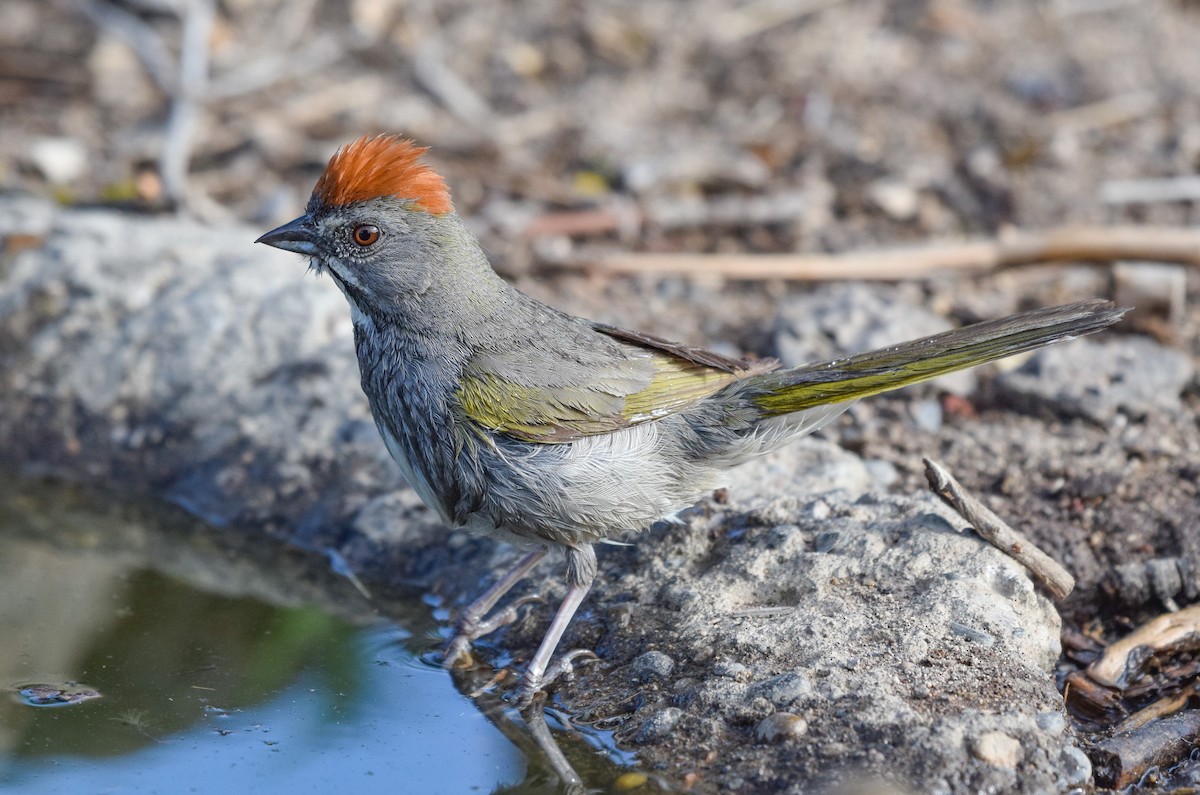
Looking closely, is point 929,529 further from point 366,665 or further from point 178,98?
point 178,98

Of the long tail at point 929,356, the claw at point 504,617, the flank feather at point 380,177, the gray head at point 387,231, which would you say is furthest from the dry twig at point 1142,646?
the flank feather at point 380,177

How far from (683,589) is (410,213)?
1662 millimetres

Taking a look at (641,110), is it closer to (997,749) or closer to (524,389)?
(524,389)

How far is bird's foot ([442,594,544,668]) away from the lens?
4.44 m

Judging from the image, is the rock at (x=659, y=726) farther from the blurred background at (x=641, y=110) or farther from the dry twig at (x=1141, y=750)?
the blurred background at (x=641, y=110)

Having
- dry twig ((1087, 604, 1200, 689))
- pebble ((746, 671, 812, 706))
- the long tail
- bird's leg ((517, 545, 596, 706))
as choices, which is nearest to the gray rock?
pebble ((746, 671, 812, 706))

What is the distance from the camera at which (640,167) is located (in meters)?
7.80

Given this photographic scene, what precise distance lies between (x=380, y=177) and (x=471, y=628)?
1.64 meters

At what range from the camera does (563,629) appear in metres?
4.33

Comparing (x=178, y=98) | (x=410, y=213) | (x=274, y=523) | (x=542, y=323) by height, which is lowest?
(x=274, y=523)

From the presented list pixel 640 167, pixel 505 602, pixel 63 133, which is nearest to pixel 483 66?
pixel 640 167

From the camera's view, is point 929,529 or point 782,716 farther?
point 929,529

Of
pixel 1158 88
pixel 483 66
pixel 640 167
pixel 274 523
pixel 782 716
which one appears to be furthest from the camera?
pixel 483 66

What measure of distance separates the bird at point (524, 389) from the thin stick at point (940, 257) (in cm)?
227
